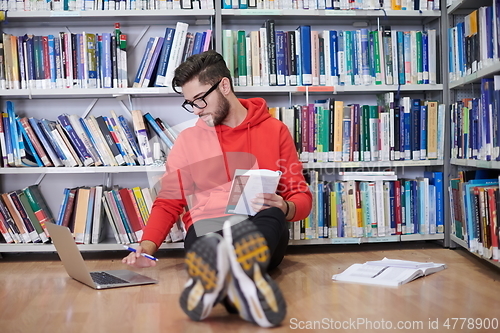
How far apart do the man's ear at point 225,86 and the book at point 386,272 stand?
92 centimetres

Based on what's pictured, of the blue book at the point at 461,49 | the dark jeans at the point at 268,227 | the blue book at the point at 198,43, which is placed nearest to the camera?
the dark jeans at the point at 268,227

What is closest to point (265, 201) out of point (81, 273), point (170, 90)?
point (81, 273)

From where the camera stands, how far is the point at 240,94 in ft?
9.20

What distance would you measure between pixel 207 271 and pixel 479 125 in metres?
1.54

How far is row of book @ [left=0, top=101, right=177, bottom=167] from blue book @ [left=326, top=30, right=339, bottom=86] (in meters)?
0.99

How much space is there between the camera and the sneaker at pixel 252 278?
142cm

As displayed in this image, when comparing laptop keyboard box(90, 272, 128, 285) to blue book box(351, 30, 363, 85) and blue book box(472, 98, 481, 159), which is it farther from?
blue book box(472, 98, 481, 159)

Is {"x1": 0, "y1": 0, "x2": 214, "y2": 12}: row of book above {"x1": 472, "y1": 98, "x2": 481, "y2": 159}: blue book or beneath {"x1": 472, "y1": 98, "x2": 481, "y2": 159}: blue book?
above

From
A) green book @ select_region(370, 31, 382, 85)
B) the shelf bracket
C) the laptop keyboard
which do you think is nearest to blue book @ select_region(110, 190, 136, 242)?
the laptop keyboard

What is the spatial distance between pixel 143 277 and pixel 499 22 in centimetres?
183

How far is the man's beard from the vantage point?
7.41ft

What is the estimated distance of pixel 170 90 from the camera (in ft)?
8.44

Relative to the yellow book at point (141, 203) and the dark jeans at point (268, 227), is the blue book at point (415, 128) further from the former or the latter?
the yellow book at point (141, 203)

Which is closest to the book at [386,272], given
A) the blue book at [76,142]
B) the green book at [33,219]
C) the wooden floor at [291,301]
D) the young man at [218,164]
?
the wooden floor at [291,301]
